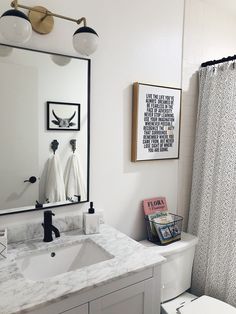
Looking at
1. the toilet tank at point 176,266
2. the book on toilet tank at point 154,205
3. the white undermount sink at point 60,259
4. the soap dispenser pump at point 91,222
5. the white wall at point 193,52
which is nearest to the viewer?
the white undermount sink at point 60,259

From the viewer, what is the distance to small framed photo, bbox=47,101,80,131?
1420 millimetres

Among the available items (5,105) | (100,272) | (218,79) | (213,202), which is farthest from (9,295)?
(218,79)

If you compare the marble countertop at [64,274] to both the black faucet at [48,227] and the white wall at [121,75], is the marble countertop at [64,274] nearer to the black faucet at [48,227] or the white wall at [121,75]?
the black faucet at [48,227]

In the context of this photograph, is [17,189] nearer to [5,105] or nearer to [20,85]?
[5,105]

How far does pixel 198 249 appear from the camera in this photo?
1934 millimetres

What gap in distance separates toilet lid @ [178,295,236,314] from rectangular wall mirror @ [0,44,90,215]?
850 mm

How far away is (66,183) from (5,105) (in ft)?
1.71

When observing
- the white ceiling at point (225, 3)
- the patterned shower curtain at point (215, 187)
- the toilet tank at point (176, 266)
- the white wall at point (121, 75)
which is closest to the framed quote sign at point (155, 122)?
the white wall at point (121, 75)

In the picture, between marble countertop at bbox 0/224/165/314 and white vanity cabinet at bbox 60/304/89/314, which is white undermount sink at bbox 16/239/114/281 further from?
white vanity cabinet at bbox 60/304/89/314

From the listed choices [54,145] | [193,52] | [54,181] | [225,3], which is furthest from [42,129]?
[225,3]

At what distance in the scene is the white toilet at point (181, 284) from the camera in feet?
4.96

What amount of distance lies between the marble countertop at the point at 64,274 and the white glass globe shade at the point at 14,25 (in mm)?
966

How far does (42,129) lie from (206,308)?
137 cm

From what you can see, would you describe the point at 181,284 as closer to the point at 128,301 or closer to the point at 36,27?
the point at 128,301
